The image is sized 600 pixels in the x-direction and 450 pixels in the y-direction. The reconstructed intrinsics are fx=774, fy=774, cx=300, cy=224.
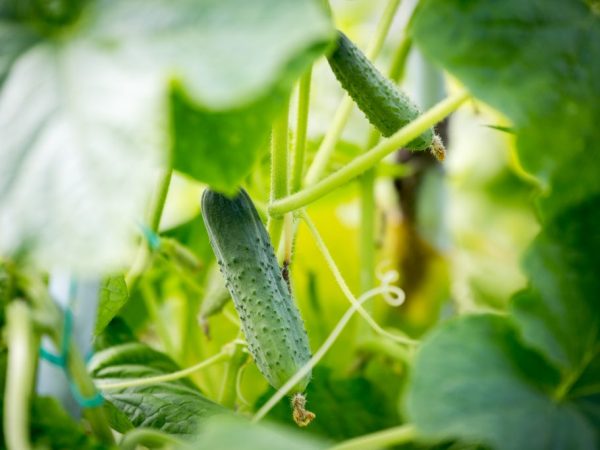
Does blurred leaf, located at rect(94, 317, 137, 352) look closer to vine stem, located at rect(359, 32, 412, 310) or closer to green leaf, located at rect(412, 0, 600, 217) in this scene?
vine stem, located at rect(359, 32, 412, 310)

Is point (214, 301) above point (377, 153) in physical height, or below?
below

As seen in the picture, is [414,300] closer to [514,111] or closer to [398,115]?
[398,115]

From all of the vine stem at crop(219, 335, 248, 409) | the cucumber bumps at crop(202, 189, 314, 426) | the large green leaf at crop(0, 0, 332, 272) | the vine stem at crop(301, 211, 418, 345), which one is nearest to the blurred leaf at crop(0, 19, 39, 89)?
the large green leaf at crop(0, 0, 332, 272)

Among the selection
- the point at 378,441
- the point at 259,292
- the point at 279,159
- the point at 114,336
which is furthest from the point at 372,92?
the point at 114,336

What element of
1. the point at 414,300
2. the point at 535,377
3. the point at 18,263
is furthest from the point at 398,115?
the point at 414,300

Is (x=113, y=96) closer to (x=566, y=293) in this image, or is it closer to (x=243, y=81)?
(x=243, y=81)
